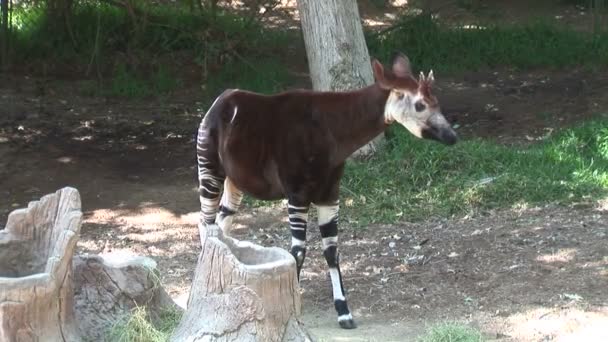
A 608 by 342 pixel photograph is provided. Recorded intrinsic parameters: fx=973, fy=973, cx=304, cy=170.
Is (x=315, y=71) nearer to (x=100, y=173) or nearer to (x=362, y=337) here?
(x=100, y=173)

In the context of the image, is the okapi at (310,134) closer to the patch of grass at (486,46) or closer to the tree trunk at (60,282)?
the tree trunk at (60,282)

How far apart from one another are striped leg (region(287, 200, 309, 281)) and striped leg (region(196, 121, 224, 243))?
49 cm

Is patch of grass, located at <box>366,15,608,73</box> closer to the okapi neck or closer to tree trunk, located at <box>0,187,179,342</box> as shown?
the okapi neck

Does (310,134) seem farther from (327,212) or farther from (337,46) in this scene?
(337,46)

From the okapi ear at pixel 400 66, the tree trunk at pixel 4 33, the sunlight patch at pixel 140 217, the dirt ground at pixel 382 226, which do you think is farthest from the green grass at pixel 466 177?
the tree trunk at pixel 4 33

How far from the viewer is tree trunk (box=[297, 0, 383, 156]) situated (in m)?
8.18

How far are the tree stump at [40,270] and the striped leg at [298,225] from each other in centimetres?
156

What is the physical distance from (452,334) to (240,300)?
4.63ft

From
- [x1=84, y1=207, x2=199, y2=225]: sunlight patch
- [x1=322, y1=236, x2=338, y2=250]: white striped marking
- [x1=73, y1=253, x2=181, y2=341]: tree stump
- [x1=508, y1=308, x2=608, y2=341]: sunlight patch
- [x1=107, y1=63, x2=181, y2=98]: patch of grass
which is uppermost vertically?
[x1=73, y1=253, x2=181, y2=341]: tree stump

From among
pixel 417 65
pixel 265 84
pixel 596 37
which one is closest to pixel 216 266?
pixel 265 84

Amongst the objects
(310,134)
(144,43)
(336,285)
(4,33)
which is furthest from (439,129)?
(4,33)

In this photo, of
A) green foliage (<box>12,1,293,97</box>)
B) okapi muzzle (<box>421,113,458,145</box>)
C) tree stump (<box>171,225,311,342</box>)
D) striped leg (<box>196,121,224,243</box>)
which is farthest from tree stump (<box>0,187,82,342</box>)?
green foliage (<box>12,1,293,97</box>)

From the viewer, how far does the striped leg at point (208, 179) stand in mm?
5418

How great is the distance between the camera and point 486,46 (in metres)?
11.6
